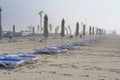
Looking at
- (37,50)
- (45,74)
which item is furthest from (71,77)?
(37,50)

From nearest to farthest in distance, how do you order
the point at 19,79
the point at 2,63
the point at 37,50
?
1. the point at 19,79
2. the point at 2,63
3. the point at 37,50

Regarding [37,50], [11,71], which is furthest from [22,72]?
[37,50]

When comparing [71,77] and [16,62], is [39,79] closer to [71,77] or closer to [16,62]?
[71,77]

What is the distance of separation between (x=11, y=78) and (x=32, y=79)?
655mm

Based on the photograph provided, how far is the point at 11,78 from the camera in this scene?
25.0 feet

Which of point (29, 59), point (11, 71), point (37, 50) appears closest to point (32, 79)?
point (11, 71)

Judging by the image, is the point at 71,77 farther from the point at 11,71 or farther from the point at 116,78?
the point at 11,71

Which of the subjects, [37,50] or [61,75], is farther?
[37,50]

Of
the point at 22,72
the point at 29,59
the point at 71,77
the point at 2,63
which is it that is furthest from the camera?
the point at 29,59

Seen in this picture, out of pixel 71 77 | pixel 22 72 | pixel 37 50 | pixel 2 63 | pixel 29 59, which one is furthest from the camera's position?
pixel 37 50

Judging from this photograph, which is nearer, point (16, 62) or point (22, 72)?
point (22, 72)

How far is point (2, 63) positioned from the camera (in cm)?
970

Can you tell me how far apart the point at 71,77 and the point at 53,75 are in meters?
0.66

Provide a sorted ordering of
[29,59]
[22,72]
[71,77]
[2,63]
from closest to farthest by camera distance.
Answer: [71,77], [22,72], [2,63], [29,59]
